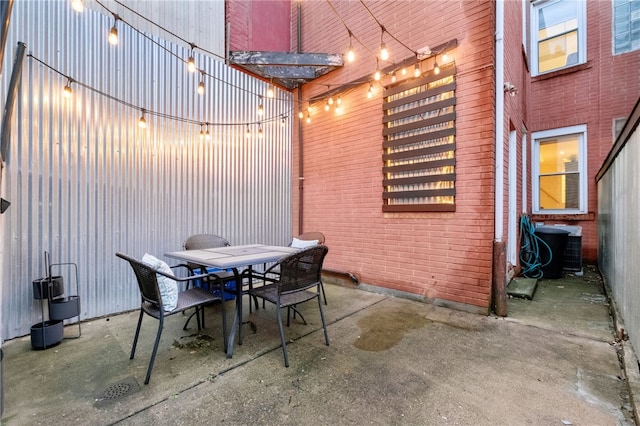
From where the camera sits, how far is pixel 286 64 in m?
5.14

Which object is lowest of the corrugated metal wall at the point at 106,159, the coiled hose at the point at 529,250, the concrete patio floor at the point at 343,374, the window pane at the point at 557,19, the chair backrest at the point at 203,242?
the concrete patio floor at the point at 343,374

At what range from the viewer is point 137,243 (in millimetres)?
3867

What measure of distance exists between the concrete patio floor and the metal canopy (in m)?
4.18

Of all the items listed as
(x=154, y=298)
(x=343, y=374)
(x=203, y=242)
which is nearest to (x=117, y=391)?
(x=154, y=298)

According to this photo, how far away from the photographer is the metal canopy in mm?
5016

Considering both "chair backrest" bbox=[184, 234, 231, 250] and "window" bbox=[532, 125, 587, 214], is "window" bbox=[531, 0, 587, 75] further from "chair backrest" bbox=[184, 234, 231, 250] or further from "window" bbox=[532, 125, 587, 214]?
"chair backrest" bbox=[184, 234, 231, 250]

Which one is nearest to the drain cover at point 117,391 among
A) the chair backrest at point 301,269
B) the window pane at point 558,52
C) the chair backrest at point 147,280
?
the chair backrest at point 147,280

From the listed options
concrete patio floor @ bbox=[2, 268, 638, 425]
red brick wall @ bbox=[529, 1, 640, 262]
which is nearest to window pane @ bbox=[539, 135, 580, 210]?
red brick wall @ bbox=[529, 1, 640, 262]

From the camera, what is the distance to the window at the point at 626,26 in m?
5.76

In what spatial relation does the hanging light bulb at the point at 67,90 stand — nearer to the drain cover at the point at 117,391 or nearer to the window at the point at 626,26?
the drain cover at the point at 117,391

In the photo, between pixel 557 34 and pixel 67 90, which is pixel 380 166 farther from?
pixel 557 34

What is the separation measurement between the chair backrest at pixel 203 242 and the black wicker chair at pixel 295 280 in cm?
151

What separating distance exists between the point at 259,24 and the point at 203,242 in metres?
4.29

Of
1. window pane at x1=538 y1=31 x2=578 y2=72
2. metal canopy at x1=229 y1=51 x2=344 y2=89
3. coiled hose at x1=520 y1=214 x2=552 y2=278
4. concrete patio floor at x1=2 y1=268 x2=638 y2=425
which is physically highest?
window pane at x1=538 y1=31 x2=578 y2=72
